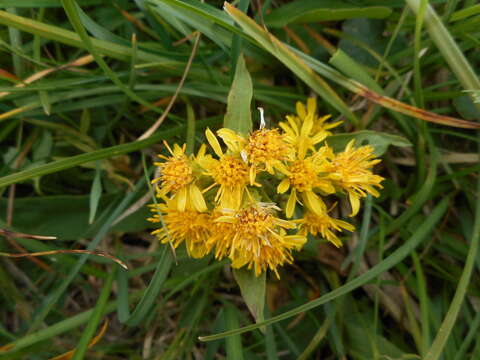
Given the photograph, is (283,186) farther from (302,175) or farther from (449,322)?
(449,322)

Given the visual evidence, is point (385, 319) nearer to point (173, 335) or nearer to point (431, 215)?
point (431, 215)

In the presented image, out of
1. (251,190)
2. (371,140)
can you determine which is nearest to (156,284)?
(251,190)

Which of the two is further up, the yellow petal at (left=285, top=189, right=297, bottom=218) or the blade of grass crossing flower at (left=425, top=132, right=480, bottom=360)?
the yellow petal at (left=285, top=189, right=297, bottom=218)

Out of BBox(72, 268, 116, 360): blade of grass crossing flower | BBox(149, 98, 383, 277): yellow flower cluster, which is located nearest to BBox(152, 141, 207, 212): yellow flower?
BBox(149, 98, 383, 277): yellow flower cluster

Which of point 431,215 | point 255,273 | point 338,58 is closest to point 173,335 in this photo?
point 255,273

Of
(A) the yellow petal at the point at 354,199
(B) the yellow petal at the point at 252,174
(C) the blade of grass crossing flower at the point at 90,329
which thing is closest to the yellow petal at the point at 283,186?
(B) the yellow petal at the point at 252,174

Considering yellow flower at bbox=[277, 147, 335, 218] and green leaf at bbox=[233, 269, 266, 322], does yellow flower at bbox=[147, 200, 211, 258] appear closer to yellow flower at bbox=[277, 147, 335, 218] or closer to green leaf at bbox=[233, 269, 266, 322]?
green leaf at bbox=[233, 269, 266, 322]
